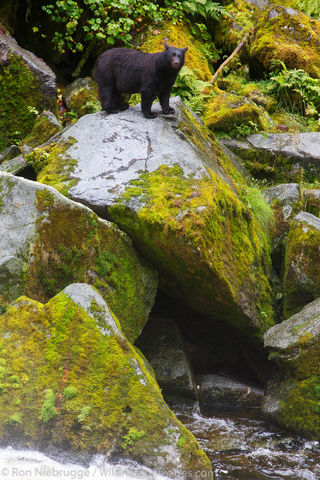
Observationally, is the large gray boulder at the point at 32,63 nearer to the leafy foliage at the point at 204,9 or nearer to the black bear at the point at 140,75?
the black bear at the point at 140,75

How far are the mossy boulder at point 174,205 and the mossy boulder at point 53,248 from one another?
0.47 meters

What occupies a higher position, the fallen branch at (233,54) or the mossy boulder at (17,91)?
the fallen branch at (233,54)

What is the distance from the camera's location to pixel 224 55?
12531 millimetres

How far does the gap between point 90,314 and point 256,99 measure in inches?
339

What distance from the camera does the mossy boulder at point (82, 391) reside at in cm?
364

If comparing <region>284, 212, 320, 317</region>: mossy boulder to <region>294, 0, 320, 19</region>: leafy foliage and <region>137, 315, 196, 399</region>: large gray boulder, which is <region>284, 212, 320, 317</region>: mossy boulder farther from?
<region>294, 0, 320, 19</region>: leafy foliage

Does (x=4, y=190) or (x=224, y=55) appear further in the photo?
(x=224, y=55)

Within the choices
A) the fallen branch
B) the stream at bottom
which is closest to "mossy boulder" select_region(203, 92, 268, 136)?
the fallen branch

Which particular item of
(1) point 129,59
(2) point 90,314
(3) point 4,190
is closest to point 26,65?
(1) point 129,59

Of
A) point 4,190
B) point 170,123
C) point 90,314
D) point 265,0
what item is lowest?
point 90,314

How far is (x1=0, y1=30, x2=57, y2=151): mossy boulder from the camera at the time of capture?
293 inches

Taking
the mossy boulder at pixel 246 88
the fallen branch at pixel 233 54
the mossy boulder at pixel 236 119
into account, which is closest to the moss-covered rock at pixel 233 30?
the fallen branch at pixel 233 54

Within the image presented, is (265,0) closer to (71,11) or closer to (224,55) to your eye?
(224,55)

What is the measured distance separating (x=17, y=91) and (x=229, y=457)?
20.7ft
